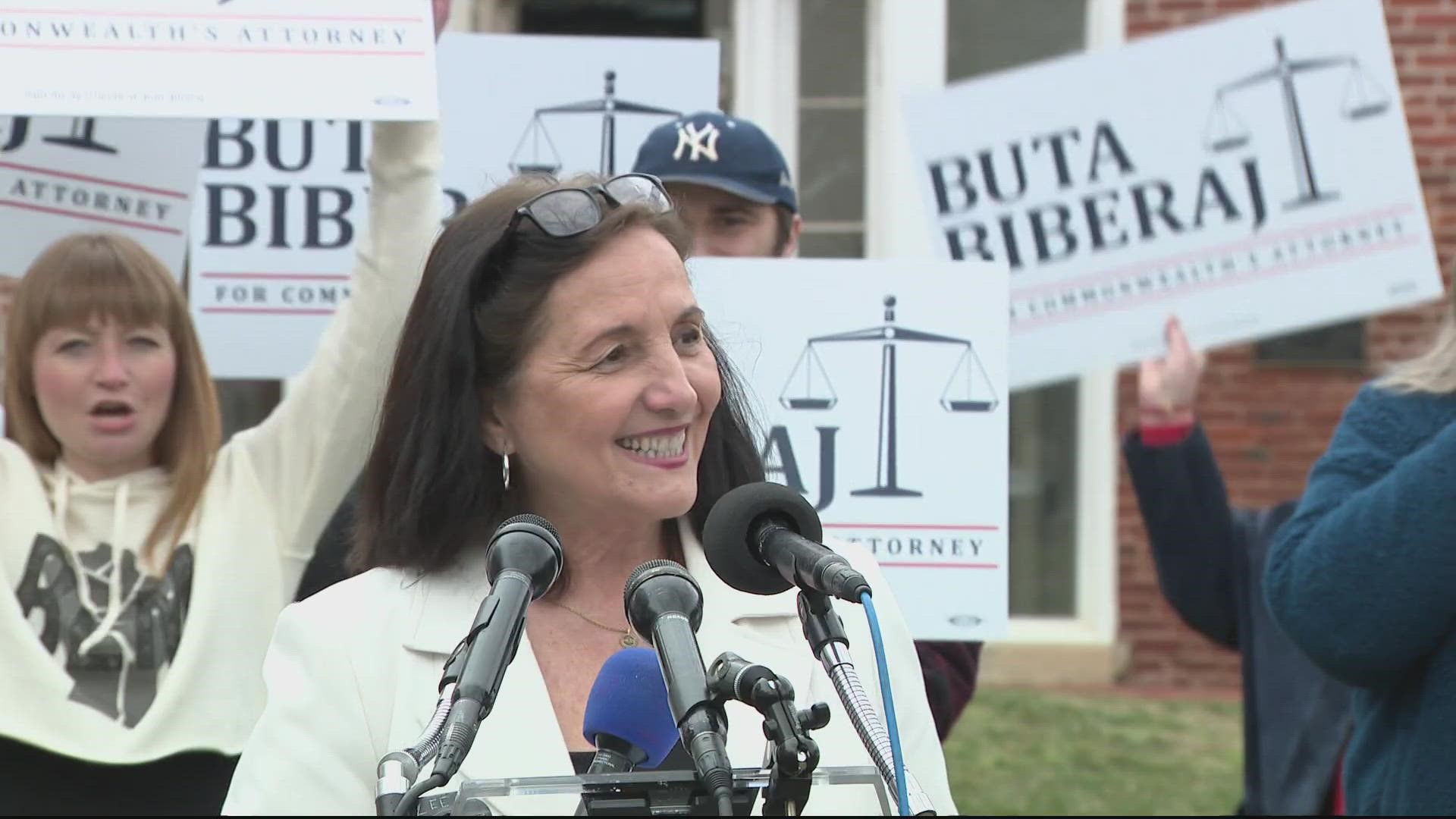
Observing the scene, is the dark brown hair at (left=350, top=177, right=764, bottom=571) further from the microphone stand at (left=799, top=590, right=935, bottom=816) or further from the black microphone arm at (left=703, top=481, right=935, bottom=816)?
the microphone stand at (left=799, top=590, right=935, bottom=816)

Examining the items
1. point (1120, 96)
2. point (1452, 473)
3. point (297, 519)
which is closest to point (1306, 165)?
point (1120, 96)

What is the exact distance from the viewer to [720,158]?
3.96 meters

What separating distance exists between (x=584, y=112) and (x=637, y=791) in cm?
275

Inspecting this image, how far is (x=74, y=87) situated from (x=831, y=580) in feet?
5.73

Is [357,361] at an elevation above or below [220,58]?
below

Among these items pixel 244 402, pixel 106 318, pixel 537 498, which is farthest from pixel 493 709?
pixel 244 402

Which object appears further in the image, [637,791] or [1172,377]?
[1172,377]

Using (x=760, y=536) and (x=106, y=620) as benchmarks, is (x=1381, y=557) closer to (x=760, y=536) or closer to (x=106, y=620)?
(x=760, y=536)

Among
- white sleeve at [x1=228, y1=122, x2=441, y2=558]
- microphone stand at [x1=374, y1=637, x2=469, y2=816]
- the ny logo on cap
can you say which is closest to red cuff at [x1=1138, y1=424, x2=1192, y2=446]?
the ny logo on cap

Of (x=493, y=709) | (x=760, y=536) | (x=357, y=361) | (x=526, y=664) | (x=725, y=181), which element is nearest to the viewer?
(x=760, y=536)

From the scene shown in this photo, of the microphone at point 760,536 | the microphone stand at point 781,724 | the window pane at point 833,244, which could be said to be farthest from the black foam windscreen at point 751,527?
the window pane at point 833,244

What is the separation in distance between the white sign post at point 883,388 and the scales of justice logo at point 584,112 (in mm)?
860

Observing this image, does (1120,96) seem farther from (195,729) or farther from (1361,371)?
(1361,371)

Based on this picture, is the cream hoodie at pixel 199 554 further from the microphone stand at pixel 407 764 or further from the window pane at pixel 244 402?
the window pane at pixel 244 402
